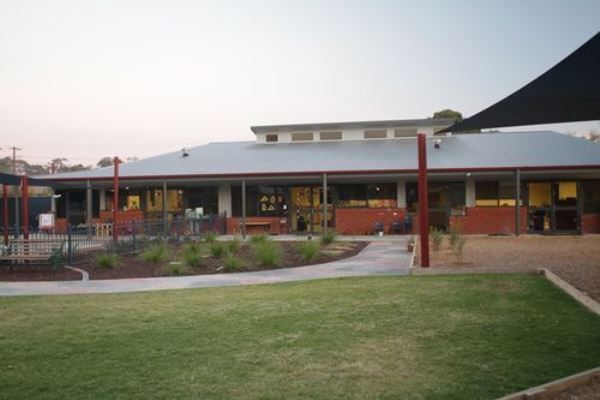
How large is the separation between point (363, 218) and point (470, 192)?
496cm

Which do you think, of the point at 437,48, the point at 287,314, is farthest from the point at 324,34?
the point at 287,314

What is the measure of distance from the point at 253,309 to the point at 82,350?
2.70 meters

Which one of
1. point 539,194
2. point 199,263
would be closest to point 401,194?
point 539,194

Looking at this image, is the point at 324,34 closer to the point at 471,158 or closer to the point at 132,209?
the point at 471,158

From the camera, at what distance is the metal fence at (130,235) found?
15.4m

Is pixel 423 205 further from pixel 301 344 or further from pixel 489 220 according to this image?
pixel 489 220

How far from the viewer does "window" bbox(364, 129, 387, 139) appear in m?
31.6

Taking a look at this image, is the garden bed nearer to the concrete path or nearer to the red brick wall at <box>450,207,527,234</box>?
the concrete path

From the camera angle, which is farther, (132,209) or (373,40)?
(132,209)

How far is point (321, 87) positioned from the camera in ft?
93.3

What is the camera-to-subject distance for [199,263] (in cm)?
1413

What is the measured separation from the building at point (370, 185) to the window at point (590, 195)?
43mm

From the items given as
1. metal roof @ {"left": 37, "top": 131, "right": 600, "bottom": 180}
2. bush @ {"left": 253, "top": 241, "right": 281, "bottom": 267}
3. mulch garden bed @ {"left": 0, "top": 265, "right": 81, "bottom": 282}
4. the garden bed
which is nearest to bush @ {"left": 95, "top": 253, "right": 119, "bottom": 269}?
the garden bed

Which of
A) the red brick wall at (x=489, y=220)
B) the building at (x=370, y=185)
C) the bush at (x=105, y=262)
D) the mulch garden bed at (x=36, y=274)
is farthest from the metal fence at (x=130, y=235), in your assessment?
the red brick wall at (x=489, y=220)
